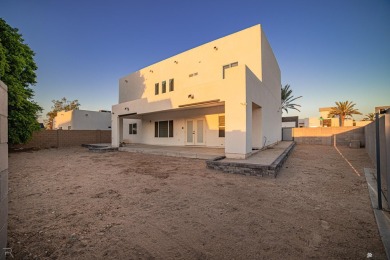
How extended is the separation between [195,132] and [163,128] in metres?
3.70

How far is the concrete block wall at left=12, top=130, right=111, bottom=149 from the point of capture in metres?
16.2

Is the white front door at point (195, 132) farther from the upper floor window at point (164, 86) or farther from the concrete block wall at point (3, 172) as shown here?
the concrete block wall at point (3, 172)

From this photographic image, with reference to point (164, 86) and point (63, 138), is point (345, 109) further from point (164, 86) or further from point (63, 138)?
point (63, 138)

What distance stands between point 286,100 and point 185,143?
2053 centimetres

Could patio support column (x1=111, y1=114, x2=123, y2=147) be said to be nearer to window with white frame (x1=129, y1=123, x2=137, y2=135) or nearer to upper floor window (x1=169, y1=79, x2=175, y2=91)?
window with white frame (x1=129, y1=123, x2=137, y2=135)

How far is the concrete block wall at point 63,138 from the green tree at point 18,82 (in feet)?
14.3

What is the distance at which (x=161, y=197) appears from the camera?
4090 mm

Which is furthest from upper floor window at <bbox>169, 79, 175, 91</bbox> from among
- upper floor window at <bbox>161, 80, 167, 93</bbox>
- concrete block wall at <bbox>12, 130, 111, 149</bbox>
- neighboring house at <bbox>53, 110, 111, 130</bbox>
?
neighboring house at <bbox>53, 110, 111, 130</bbox>

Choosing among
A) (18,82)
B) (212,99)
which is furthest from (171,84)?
(18,82)

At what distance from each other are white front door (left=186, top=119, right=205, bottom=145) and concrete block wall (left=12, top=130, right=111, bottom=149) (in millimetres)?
13216

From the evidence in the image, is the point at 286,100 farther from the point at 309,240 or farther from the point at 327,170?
the point at 309,240

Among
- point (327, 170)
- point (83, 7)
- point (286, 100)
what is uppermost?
point (83, 7)

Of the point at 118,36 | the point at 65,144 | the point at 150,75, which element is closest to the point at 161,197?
the point at 118,36

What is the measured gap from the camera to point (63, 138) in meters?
18.1
